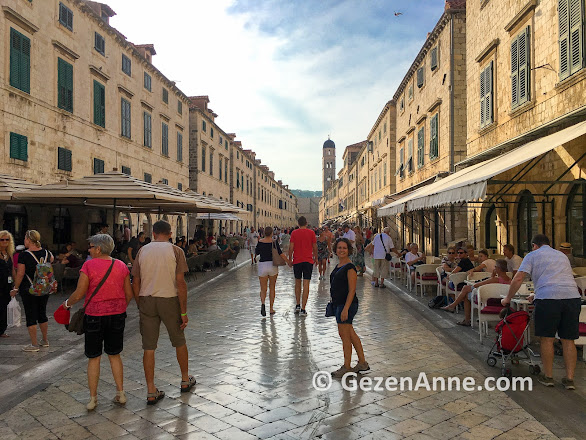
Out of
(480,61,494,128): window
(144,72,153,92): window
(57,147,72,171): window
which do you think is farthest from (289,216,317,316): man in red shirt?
(144,72,153,92): window

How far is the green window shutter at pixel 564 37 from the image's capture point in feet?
29.7

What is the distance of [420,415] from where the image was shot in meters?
3.95

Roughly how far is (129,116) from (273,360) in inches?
699

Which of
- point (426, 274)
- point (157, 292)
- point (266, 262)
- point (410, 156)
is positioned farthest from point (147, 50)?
point (157, 292)

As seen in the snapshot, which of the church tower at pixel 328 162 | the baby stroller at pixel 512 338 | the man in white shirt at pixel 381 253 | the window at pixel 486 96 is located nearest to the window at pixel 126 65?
the man in white shirt at pixel 381 253

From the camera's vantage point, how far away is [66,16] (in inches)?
604

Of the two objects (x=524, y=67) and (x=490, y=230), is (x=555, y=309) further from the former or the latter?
(x=490, y=230)

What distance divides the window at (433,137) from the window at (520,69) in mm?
6479

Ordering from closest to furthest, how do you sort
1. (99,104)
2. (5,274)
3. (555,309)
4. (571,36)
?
(555,309) < (5,274) < (571,36) < (99,104)

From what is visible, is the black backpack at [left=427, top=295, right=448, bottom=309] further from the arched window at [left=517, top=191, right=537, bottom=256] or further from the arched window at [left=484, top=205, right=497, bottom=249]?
the arched window at [left=484, top=205, right=497, bottom=249]

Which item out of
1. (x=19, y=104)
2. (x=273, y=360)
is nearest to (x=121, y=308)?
(x=273, y=360)

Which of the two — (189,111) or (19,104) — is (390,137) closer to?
(189,111)

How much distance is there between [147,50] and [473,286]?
21720 millimetres

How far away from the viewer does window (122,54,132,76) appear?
19906mm
